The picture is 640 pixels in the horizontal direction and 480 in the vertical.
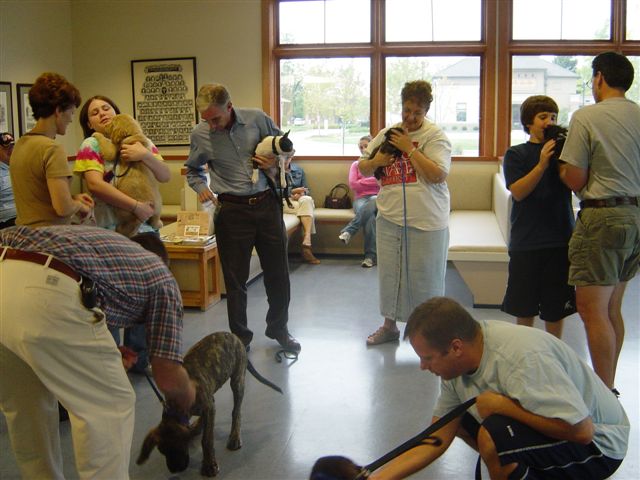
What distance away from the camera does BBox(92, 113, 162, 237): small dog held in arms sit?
3148mm

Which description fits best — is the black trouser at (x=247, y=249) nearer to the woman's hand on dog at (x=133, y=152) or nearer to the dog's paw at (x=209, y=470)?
the woman's hand on dog at (x=133, y=152)

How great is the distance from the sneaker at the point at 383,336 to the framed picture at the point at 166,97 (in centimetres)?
421

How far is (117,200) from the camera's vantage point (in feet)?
10.1

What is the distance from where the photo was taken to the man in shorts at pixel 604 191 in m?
2.82

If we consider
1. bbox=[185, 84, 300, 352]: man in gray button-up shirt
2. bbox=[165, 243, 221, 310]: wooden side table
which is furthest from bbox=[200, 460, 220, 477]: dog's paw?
bbox=[165, 243, 221, 310]: wooden side table

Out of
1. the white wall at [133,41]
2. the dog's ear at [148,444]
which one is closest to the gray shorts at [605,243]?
the dog's ear at [148,444]

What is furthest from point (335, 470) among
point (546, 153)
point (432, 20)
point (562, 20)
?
point (562, 20)

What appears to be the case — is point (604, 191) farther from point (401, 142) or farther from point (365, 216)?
point (365, 216)

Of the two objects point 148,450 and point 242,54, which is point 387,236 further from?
point 242,54

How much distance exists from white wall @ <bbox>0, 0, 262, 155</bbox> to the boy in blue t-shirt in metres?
4.52

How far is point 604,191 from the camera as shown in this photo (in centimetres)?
285

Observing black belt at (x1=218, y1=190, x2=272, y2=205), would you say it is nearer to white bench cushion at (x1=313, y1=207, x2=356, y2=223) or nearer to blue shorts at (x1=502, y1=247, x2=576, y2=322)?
blue shorts at (x1=502, y1=247, x2=576, y2=322)

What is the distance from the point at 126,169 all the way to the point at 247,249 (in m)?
0.80

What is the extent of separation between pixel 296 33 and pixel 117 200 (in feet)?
15.5
